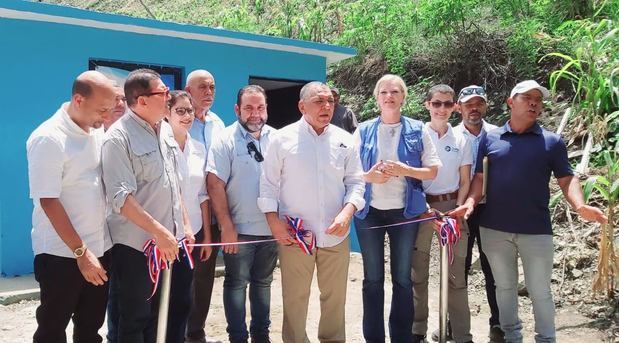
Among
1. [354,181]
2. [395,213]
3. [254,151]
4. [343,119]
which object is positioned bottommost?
[395,213]

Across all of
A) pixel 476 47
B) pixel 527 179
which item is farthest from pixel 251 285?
pixel 476 47

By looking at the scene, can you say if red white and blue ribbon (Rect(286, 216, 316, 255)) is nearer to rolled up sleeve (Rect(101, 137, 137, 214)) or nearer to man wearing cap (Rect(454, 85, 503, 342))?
rolled up sleeve (Rect(101, 137, 137, 214))

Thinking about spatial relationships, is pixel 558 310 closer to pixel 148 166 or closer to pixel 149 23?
pixel 148 166

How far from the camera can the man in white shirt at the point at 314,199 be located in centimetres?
366

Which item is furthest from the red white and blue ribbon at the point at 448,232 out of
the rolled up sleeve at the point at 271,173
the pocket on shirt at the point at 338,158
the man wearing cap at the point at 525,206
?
the rolled up sleeve at the point at 271,173

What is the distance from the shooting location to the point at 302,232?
11.9ft

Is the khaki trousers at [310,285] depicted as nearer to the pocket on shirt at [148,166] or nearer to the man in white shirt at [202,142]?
the man in white shirt at [202,142]

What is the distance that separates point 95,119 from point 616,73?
406 cm

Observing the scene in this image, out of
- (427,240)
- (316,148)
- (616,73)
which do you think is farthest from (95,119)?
(616,73)

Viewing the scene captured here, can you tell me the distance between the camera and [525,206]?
3777 millimetres

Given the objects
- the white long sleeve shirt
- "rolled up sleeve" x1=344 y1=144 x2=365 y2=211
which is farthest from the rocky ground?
"rolled up sleeve" x1=344 y1=144 x2=365 y2=211

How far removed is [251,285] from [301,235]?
64 cm

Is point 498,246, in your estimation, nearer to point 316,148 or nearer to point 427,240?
point 427,240

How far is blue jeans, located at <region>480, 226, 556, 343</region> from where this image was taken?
3.74 meters
